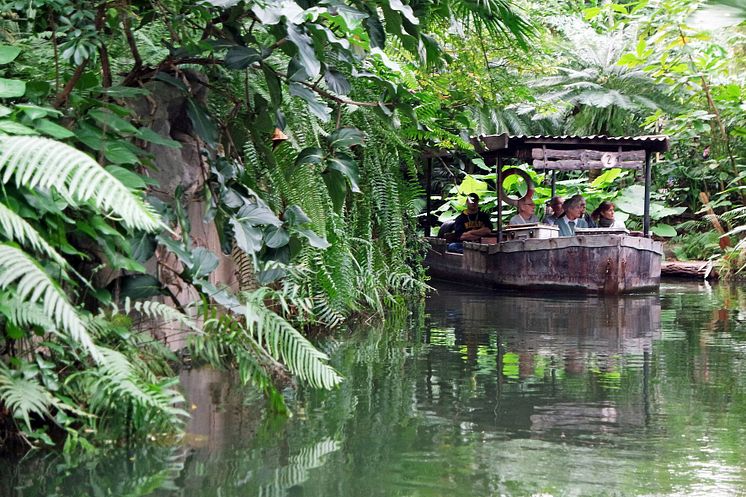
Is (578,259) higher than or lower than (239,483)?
higher

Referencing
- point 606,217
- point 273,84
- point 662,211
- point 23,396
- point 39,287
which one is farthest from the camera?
point 662,211

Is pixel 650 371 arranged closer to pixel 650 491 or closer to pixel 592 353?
pixel 592 353

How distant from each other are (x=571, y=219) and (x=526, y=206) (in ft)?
2.38

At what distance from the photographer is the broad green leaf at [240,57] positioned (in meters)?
4.42

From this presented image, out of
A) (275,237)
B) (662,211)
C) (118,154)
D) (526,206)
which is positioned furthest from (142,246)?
(662,211)

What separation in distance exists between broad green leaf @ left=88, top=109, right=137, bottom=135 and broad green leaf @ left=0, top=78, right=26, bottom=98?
32cm

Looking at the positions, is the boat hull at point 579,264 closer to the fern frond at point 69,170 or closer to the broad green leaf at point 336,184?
the broad green leaf at point 336,184

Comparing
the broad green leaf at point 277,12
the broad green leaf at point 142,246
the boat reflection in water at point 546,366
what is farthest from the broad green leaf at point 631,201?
the broad green leaf at point 142,246

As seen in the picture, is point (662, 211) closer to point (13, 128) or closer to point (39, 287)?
point (13, 128)

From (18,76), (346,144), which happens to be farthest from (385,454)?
(18,76)

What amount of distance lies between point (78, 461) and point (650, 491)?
2.17 meters

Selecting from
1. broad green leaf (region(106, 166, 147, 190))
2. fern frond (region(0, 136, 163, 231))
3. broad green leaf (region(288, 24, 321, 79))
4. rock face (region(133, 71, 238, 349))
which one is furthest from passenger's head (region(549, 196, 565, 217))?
fern frond (region(0, 136, 163, 231))

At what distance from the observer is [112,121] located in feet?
14.0

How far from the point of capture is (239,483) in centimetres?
368
